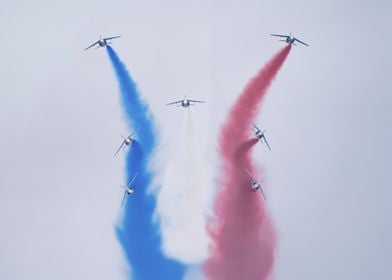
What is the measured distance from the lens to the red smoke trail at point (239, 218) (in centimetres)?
2183

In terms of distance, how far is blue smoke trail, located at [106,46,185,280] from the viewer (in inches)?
865

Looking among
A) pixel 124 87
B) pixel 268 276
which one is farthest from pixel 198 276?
pixel 124 87

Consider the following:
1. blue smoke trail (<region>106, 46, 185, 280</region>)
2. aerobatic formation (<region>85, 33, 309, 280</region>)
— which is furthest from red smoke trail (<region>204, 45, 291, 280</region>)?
blue smoke trail (<region>106, 46, 185, 280</region>)

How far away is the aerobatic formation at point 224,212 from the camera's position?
21.8 m

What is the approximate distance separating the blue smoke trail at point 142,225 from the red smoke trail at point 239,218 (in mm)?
2022

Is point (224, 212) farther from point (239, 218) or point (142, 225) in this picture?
point (142, 225)

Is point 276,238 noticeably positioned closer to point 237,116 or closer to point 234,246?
point 234,246

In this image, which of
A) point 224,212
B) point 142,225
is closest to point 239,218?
point 224,212

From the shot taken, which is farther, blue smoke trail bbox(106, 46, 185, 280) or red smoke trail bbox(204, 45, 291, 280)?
blue smoke trail bbox(106, 46, 185, 280)

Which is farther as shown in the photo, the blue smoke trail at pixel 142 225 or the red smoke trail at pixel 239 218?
the blue smoke trail at pixel 142 225

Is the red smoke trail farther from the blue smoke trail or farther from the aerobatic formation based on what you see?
the blue smoke trail

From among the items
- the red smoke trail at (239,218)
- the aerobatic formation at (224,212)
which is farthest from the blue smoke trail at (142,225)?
the red smoke trail at (239,218)

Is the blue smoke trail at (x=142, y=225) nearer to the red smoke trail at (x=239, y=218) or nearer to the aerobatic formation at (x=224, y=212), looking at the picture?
the aerobatic formation at (x=224, y=212)

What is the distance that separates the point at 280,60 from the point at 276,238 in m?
8.08
